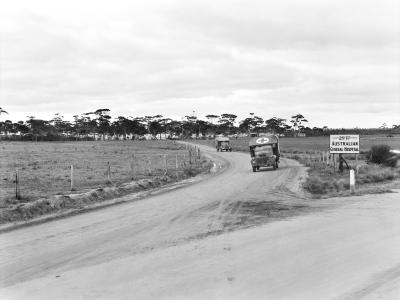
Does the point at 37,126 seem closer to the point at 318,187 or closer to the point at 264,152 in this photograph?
the point at 264,152

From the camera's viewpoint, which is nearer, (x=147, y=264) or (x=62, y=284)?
(x=62, y=284)

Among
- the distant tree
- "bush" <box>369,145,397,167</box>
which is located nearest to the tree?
the distant tree

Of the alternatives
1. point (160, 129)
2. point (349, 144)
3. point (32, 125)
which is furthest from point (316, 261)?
point (160, 129)

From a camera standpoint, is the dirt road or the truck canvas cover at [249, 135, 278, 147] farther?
the truck canvas cover at [249, 135, 278, 147]

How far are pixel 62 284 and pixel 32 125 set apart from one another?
164 m

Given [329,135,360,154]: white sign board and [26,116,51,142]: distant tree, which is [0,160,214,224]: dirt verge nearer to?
[329,135,360,154]: white sign board

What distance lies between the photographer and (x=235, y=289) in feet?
25.8

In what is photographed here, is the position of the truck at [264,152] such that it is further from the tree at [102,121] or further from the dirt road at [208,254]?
the tree at [102,121]

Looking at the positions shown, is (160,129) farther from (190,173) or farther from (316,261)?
(316,261)

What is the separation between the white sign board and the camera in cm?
3097

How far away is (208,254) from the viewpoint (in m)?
10.2

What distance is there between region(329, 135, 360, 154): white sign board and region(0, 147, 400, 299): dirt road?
14.0 m

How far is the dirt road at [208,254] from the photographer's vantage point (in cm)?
792

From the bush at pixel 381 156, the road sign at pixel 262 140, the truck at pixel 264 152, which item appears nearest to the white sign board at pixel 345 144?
the truck at pixel 264 152
